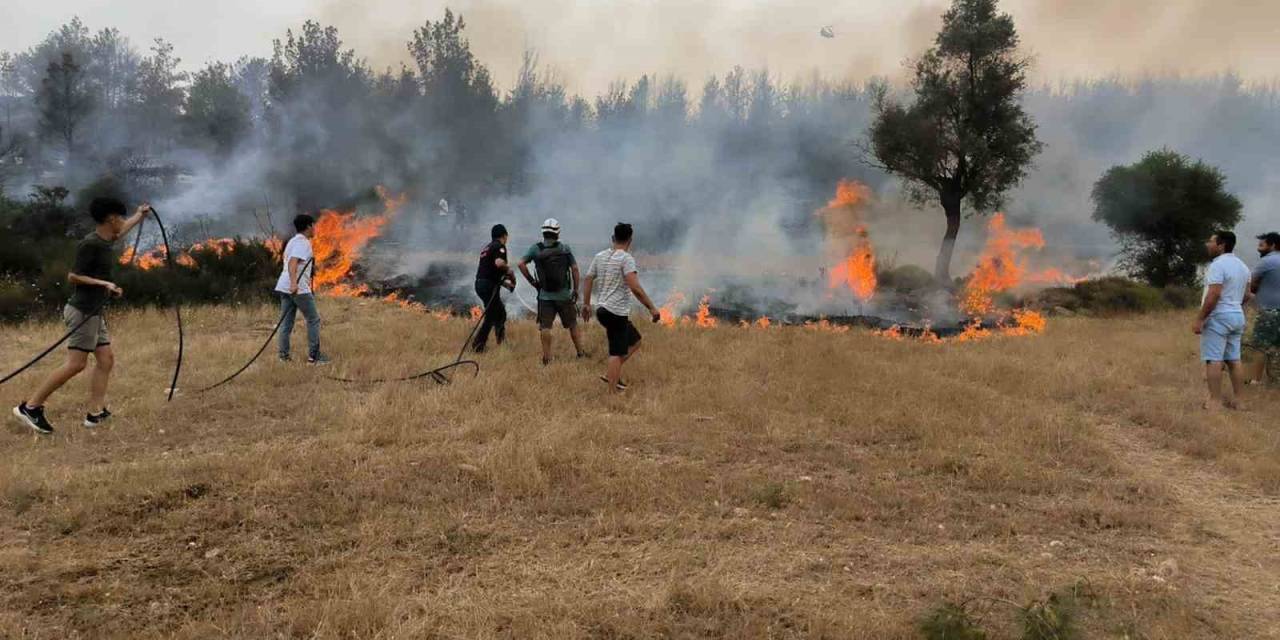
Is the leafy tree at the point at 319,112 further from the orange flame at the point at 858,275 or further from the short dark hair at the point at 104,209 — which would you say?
the short dark hair at the point at 104,209

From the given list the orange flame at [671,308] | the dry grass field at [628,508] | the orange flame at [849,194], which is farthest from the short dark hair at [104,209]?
the orange flame at [849,194]

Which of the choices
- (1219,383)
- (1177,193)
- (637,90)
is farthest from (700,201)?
(1219,383)

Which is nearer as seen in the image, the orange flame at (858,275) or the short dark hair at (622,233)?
the short dark hair at (622,233)

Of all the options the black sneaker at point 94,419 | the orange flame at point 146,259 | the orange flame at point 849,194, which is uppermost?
the orange flame at point 849,194

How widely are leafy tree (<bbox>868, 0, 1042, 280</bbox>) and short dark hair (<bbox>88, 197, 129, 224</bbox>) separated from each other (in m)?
19.6

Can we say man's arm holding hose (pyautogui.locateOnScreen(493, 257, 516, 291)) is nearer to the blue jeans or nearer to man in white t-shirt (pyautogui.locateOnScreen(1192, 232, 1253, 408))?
the blue jeans

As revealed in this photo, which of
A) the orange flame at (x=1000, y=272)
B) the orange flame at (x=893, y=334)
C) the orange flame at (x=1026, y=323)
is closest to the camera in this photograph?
the orange flame at (x=893, y=334)

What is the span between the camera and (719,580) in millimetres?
3545

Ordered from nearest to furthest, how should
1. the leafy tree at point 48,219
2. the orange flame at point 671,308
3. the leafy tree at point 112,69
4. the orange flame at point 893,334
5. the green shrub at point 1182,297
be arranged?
the orange flame at point 893,334
the orange flame at point 671,308
the leafy tree at point 48,219
the green shrub at point 1182,297
the leafy tree at point 112,69

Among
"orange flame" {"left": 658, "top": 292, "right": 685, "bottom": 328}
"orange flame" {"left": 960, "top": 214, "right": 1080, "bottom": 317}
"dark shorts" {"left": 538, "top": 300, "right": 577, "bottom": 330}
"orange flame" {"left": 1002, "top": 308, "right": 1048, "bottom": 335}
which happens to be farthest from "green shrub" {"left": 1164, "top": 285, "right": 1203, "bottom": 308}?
"dark shorts" {"left": 538, "top": 300, "right": 577, "bottom": 330}

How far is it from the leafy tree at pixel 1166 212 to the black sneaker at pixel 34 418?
2496cm

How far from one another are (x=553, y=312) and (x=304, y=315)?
9.66 ft

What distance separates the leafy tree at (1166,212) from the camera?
19.9 meters

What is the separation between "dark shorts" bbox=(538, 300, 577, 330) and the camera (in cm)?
834
